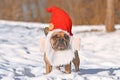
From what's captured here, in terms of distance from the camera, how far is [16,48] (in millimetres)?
8992

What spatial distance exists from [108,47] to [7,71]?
14.2 feet

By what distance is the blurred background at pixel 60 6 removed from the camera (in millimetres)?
15470

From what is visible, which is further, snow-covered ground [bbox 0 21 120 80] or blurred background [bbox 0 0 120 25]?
blurred background [bbox 0 0 120 25]

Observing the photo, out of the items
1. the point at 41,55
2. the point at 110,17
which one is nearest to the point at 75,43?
the point at 41,55

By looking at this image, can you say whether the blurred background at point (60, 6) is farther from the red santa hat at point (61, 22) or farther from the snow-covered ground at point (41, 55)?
the red santa hat at point (61, 22)

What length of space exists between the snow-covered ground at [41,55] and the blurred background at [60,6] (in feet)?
5.50

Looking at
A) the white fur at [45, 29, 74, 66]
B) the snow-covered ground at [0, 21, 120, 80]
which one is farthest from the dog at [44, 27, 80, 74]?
the snow-covered ground at [0, 21, 120, 80]

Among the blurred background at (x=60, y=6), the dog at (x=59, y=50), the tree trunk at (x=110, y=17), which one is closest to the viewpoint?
the dog at (x=59, y=50)

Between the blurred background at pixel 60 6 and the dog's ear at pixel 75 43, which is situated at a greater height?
the blurred background at pixel 60 6

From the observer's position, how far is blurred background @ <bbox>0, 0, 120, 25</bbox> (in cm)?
1547

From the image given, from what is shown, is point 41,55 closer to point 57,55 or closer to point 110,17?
point 57,55

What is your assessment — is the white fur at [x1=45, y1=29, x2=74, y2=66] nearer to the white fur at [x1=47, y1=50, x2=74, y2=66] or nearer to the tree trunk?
the white fur at [x1=47, y1=50, x2=74, y2=66]

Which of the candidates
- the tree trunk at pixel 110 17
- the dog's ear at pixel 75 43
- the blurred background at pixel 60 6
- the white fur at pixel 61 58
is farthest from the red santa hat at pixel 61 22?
the blurred background at pixel 60 6

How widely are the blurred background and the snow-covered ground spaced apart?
168 cm
